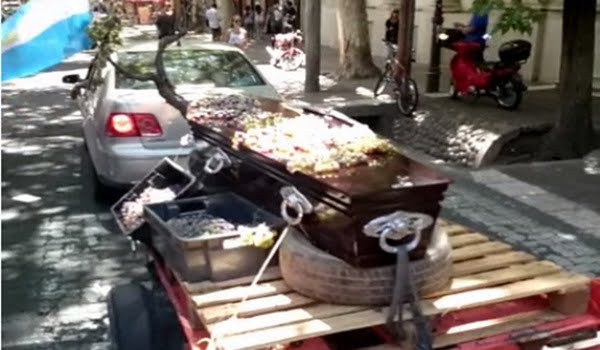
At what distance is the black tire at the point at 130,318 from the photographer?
161 inches

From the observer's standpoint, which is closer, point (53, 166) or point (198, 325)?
point (198, 325)

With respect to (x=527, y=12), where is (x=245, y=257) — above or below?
below

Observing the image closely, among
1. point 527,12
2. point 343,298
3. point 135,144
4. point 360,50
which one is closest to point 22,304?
point 135,144

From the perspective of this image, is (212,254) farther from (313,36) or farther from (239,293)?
(313,36)

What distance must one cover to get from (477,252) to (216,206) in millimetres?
1449

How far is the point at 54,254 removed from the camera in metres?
6.81

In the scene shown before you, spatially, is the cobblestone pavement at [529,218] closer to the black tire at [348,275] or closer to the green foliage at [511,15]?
the green foliage at [511,15]

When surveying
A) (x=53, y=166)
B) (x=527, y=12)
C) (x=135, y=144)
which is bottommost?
(x=53, y=166)

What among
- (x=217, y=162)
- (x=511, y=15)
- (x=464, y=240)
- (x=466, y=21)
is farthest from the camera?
(x=466, y=21)

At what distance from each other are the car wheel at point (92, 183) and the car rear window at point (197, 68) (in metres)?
1.05

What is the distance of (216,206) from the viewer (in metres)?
4.56

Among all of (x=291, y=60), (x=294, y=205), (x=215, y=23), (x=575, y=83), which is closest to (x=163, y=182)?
(x=294, y=205)

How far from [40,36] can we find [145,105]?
3831 millimetres

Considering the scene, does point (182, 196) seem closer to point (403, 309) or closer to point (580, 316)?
point (403, 309)
